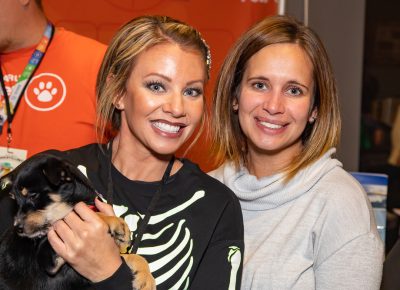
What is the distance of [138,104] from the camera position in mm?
1796

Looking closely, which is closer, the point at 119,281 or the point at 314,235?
the point at 119,281

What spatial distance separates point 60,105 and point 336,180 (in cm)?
107

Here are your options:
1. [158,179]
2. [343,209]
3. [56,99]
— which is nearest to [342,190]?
[343,209]

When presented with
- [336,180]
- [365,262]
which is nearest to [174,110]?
[336,180]

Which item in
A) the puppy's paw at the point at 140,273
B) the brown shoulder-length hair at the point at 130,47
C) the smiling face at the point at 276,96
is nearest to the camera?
the puppy's paw at the point at 140,273

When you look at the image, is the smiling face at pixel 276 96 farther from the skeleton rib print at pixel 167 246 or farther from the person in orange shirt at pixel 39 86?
the person in orange shirt at pixel 39 86

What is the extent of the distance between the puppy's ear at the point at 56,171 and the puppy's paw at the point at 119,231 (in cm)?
14

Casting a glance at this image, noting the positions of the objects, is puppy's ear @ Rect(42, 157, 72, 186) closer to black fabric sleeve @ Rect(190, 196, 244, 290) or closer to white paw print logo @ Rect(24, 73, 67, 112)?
black fabric sleeve @ Rect(190, 196, 244, 290)

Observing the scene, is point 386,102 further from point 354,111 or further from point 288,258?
point 288,258

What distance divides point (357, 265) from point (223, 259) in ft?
1.22

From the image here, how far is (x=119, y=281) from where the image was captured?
5.31 ft

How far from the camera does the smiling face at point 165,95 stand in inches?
69.8

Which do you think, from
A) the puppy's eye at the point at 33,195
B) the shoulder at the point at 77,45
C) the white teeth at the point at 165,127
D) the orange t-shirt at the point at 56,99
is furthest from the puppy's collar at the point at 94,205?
the shoulder at the point at 77,45

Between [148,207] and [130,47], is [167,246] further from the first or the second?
[130,47]
